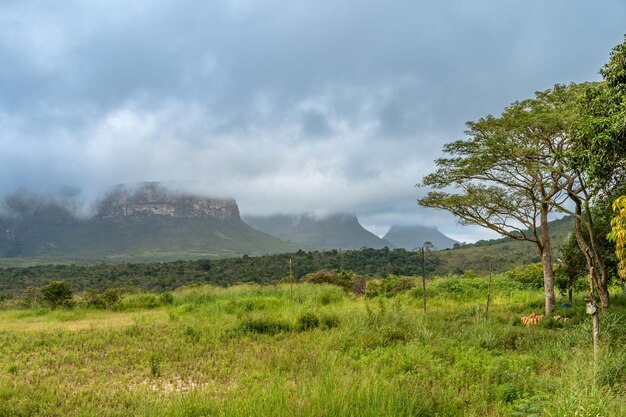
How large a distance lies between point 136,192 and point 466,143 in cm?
18970

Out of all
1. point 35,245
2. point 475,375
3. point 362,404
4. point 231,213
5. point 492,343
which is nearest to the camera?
point 362,404

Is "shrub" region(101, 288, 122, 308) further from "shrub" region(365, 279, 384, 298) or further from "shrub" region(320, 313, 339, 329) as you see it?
"shrub" region(365, 279, 384, 298)

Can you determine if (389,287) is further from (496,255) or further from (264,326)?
(496,255)

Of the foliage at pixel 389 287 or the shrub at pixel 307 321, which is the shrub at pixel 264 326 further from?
the foliage at pixel 389 287

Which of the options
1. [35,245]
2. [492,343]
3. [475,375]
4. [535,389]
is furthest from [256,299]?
[35,245]

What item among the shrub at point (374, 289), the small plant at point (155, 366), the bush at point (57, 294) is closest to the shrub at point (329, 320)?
the small plant at point (155, 366)

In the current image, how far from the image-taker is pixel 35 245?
146250mm

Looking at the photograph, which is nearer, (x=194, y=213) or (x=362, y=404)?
(x=362, y=404)

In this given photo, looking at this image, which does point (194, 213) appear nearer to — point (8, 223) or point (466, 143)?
point (8, 223)

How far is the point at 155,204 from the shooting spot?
174m

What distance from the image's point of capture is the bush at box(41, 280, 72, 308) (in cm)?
1928

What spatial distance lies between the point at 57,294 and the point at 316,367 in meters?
17.6

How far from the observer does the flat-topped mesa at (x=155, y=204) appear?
171125 mm

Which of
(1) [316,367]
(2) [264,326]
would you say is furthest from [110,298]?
(1) [316,367]
